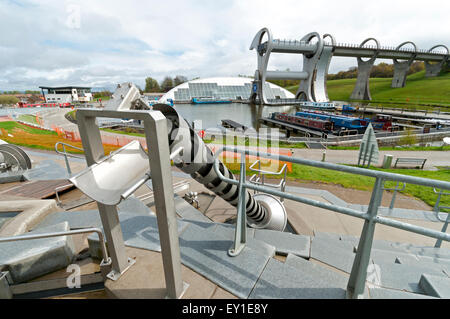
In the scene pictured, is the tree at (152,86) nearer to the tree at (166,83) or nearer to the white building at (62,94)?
the tree at (166,83)

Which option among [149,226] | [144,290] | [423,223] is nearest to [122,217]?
[149,226]

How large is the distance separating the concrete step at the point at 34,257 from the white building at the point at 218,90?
78.6 metres

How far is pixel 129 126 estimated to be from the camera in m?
31.8

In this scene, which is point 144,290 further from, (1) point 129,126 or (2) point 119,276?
(1) point 129,126

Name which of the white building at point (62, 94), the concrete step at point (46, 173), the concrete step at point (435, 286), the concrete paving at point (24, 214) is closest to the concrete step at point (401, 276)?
the concrete step at point (435, 286)

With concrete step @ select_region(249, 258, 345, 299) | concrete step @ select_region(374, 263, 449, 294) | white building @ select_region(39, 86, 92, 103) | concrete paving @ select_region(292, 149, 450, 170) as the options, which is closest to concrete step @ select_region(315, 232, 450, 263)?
concrete step @ select_region(374, 263, 449, 294)

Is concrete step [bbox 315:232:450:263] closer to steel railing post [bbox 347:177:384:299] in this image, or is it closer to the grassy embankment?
steel railing post [bbox 347:177:384:299]

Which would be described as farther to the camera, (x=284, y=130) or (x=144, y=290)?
(x=284, y=130)

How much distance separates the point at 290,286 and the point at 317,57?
71.5m

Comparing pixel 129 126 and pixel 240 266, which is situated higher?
pixel 240 266

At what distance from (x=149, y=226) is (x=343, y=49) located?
76.3 meters

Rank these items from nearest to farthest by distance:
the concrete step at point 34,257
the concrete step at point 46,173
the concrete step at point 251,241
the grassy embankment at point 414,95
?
the concrete step at point 34,257 → the concrete step at point 251,241 → the concrete step at point 46,173 → the grassy embankment at point 414,95

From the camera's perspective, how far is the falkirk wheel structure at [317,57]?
195 ft

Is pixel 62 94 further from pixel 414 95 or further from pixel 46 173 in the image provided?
pixel 414 95
